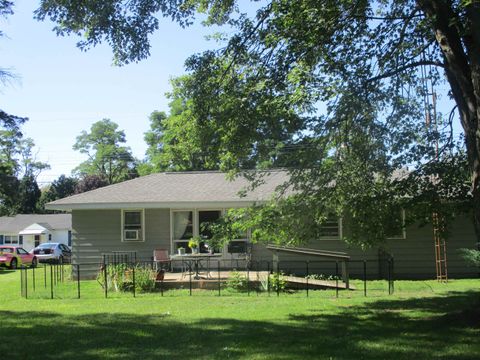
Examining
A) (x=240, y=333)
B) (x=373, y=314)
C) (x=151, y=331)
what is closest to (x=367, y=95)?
(x=373, y=314)

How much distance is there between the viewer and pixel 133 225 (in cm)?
1891

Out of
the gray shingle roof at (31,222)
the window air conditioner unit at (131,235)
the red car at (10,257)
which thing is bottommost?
the red car at (10,257)

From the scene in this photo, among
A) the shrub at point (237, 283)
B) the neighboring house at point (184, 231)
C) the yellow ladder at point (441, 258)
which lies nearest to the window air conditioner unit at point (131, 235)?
the neighboring house at point (184, 231)

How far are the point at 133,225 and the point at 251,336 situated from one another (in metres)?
11.7

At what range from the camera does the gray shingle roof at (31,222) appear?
174 ft

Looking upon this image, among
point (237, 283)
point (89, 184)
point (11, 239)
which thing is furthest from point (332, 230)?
point (89, 184)

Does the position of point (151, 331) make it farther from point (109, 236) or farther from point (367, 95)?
point (109, 236)

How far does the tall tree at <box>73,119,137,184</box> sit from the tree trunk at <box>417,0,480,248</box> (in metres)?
65.4

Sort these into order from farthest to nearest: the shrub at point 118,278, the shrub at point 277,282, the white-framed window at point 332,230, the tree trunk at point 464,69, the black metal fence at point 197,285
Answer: the white-framed window at point 332,230 < the shrub at point 118,278 < the shrub at point 277,282 < the black metal fence at point 197,285 < the tree trunk at point 464,69

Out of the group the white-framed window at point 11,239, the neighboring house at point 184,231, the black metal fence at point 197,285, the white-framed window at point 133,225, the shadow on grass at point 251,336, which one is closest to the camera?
the shadow on grass at point 251,336

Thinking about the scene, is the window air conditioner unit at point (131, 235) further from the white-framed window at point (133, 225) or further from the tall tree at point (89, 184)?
the tall tree at point (89, 184)

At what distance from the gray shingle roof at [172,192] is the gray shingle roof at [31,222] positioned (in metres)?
35.0

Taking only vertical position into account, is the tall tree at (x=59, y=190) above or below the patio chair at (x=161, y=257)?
above

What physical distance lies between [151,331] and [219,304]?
3.12 meters
